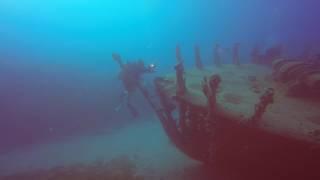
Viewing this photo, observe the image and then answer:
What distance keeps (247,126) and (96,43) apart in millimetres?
43456

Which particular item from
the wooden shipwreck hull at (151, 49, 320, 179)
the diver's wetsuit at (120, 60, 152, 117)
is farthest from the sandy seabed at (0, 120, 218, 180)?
the diver's wetsuit at (120, 60, 152, 117)

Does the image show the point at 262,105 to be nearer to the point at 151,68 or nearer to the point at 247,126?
the point at 247,126

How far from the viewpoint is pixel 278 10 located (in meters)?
58.2

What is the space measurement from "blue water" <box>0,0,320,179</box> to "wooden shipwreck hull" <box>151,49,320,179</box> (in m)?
6.81

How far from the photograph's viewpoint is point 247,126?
5895mm

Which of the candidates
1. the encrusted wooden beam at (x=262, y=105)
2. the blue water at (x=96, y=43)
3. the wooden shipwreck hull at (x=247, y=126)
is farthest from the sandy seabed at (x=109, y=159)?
the encrusted wooden beam at (x=262, y=105)

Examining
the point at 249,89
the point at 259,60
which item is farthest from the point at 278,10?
the point at 249,89

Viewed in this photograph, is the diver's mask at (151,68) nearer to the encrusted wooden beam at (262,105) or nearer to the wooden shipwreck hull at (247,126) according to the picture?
the wooden shipwreck hull at (247,126)

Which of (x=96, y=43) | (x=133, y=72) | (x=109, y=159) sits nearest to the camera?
(x=133, y=72)

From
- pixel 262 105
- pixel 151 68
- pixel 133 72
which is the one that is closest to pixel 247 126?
pixel 262 105

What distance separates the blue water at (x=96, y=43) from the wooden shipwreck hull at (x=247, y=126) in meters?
6.81

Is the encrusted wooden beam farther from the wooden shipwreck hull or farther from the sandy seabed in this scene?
the sandy seabed

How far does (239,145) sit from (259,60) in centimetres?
768

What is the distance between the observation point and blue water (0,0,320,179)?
19.7 m
